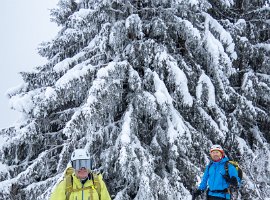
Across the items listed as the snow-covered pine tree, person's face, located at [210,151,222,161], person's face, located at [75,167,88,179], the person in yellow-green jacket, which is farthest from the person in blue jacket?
the snow-covered pine tree

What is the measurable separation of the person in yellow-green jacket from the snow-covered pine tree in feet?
15.1

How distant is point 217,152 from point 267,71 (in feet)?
28.4

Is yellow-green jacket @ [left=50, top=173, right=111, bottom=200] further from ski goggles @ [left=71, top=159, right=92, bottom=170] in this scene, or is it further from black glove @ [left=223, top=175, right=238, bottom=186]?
black glove @ [left=223, top=175, right=238, bottom=186]

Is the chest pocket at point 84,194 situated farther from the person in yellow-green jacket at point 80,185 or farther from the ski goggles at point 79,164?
the ski goggles at point 79,164

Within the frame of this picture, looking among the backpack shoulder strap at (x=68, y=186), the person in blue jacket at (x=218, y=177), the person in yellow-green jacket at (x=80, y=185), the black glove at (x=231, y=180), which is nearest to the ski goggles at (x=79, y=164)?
the person in yellow-green jacket at (x=80, y=185)

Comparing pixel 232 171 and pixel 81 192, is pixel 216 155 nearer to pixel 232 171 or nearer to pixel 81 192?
pixel 232 171

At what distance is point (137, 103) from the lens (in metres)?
11.2

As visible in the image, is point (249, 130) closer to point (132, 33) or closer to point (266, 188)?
point (266, 188)

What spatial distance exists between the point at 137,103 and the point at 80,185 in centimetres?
584

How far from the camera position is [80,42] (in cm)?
1321

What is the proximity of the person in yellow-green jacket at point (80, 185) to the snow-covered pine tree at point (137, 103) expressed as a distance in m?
4.60

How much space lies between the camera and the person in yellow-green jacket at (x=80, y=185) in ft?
18.0

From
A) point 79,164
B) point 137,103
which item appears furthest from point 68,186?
point 137,103

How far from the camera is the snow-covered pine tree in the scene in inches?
431
